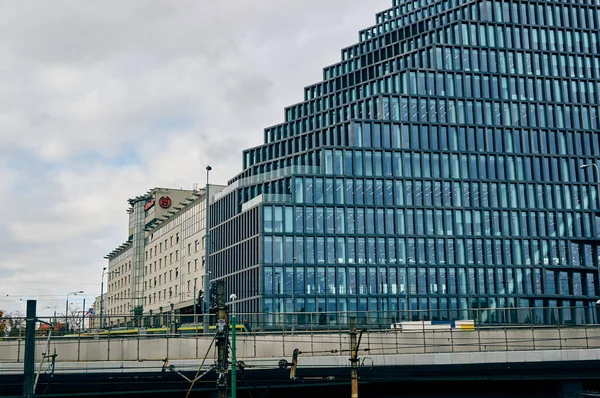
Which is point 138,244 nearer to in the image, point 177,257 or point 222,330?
point 177,257

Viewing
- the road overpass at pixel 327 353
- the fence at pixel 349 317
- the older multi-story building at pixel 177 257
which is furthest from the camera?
the older multi-story building at pixel 177 257

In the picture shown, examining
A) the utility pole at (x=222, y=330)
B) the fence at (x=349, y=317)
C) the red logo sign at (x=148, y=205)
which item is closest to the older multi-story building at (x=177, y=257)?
the red logo sign at (x=148, y=205)

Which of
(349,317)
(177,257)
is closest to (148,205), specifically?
(177,257)

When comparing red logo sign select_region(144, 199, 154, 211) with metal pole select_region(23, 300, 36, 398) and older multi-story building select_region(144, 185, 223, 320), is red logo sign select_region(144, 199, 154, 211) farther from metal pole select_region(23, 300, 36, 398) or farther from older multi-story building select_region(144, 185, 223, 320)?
metal pole select_region(23, 300, 36, 398)

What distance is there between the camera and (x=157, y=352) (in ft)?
152

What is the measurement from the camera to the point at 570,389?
182ft

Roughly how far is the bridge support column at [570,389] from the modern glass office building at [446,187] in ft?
164

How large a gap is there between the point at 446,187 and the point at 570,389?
195 feet

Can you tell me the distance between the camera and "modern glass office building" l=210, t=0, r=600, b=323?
10694 centimetres

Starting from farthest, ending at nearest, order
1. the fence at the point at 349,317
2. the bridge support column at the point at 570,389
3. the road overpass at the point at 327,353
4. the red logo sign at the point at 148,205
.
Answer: the red logo sign at the point at 148,205, the bridge support column at the point at 570,389, the fence at the point at 349,317, the road overpass at the point at 327,353

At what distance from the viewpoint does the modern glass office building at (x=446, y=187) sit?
107 meters

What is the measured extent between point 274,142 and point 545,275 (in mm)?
45118

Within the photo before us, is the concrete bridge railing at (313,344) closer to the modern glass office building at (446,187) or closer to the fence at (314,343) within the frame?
the fence at (314,343)

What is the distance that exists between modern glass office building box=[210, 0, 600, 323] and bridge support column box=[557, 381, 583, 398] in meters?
49.9
